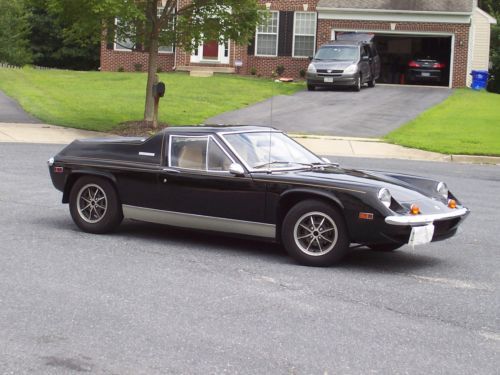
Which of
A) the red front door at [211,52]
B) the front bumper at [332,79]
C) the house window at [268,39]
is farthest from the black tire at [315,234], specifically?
the house window at [268,39]

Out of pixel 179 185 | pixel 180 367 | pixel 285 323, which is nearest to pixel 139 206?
pixel 179 185

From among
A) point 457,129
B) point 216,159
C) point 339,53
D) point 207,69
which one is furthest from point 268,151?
point 207,69

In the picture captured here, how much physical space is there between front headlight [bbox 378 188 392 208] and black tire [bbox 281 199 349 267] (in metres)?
0.43

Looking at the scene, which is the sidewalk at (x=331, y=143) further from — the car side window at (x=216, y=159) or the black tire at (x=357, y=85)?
the black tire at (x=357, y=85)

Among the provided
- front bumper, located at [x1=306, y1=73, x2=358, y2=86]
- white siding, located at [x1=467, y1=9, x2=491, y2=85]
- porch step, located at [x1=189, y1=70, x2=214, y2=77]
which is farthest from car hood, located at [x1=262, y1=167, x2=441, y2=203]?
white siding, located at [x1=467, y1=9, x2=491, y2=85]

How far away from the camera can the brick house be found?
3938 cm

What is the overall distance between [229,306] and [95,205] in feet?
10.9

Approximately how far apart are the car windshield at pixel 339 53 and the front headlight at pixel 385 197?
2691cm

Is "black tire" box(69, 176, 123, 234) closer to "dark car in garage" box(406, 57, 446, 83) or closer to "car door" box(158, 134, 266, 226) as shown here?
"car door" box(158, 134, 266, 226)

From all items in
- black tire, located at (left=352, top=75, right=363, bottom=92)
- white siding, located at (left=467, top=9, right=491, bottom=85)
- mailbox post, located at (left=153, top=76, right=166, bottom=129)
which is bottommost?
mailbox post, located at (left=153, top=76, right=166, bottom=129)

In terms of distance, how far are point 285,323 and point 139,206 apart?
340cm

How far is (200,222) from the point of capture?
898 cm

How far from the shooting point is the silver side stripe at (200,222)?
28.3ft

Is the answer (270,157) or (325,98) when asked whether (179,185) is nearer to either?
(270,157)
